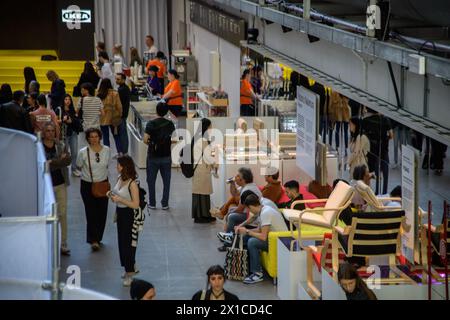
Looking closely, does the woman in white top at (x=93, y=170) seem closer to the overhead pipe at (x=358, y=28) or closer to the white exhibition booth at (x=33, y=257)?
the overhead pipe at (x=358, y=28)

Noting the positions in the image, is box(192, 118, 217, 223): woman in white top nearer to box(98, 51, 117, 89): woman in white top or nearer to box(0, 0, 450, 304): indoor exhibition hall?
box(0, 0, 450, 304): indoor exhibition hall

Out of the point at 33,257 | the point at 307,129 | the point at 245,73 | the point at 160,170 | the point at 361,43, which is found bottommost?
the point at 160,170

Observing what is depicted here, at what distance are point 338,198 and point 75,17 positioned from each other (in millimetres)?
16794

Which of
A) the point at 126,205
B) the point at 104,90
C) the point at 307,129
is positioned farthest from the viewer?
the point at 104,90

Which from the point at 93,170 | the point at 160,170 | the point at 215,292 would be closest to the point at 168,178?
the point at 160,170

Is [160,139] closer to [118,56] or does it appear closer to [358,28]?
[358,28]

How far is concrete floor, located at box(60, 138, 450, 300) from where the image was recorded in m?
9.88

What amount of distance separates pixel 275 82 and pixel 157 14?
1401 cm

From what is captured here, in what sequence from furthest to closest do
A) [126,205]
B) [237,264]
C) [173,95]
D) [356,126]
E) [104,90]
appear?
[173,95] < [104,90] < [356,126] < [237,264] < [126,205]

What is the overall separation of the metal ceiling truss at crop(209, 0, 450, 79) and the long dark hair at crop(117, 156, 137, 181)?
2.23m

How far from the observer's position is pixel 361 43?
353 inches

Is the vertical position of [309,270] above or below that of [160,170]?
above

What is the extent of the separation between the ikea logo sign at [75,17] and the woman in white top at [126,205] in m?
16.3
